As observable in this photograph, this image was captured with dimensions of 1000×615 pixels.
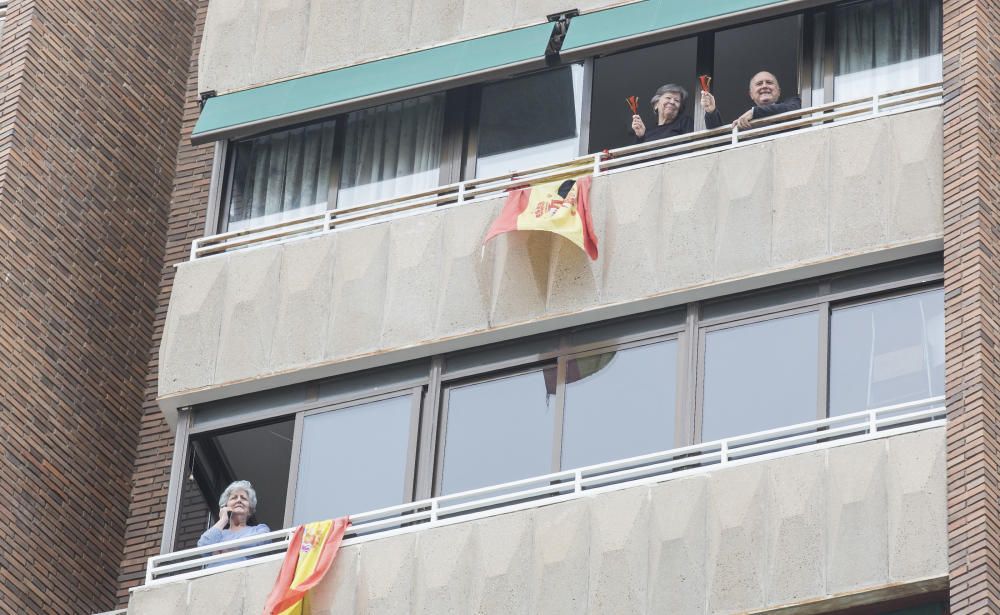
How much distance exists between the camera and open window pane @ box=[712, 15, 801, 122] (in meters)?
26.3

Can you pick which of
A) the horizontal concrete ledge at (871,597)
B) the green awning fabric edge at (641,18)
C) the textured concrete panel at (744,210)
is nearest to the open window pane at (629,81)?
the green awning fabric edge at (641,18)

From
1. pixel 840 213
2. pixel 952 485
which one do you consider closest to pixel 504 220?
pixel 840 213

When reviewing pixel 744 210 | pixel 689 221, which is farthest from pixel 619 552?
pixel 744 210

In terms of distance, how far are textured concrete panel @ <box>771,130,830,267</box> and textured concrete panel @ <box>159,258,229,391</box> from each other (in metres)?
5.87

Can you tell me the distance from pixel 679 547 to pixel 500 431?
2592mm

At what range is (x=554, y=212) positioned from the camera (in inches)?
1005

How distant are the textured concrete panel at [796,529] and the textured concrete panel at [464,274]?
373cm

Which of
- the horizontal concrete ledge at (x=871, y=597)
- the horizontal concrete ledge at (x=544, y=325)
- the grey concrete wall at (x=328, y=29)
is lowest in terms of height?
the horizontal concrete ledge at (x=871, y=597)

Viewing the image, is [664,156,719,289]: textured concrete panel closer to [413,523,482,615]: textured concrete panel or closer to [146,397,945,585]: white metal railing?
[146,397,945,585]: white metal railing

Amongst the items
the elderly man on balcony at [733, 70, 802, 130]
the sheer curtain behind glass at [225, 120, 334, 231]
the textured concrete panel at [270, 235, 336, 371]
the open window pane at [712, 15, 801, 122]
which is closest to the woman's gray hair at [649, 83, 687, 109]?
the open window pane at [712, 15, 801, 122]

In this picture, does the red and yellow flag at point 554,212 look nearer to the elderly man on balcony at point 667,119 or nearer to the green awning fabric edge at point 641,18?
the elderly man on balcony at point 667,119

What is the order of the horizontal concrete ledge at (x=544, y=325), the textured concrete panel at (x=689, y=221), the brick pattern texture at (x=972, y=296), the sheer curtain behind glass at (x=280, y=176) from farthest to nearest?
1. the sheer curtain behind glass at (x=280, y=176)
2. the textured concrete panel at (x=689, y=221)
3. the horizontal concrete ledge at (x=544, y=325)
4. the brick pattern texture at (x=972, y=296)

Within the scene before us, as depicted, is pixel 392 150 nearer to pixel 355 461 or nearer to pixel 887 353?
pixel 355 461

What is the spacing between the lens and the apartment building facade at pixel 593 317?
23.1 m
